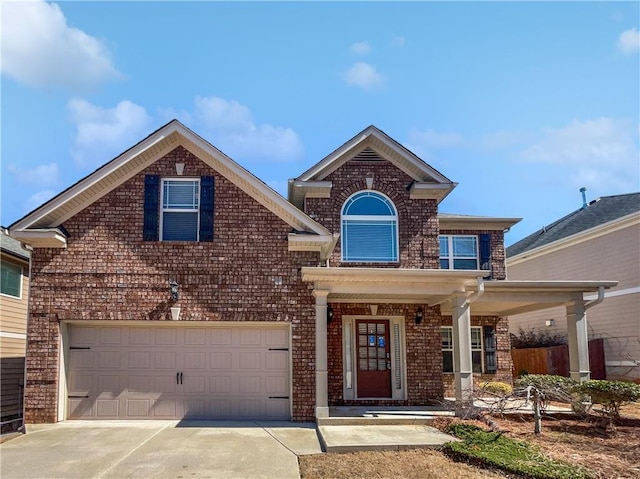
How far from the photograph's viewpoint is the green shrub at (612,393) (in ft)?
34.4

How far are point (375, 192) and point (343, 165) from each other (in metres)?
1.05

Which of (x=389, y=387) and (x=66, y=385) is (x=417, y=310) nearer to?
(x=389, y=387)

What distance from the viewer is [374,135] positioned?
13.9 m

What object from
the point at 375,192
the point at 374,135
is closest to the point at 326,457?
the point at 375,192

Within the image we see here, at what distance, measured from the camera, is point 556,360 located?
1830 centimetres

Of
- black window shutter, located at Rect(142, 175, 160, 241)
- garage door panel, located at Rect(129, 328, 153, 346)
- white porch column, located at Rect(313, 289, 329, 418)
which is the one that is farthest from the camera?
black window shutter, located at Rect(142, 175, 160, 241)

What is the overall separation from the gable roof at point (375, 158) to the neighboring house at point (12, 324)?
24.5ft

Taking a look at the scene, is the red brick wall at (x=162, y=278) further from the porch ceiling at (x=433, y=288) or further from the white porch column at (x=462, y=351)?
the white porch column at (x=462, y=351)

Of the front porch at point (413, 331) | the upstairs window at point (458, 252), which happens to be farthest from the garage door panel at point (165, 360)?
the upstairs window at point (458, 252)

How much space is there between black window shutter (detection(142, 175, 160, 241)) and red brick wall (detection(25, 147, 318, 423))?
0.13 meters

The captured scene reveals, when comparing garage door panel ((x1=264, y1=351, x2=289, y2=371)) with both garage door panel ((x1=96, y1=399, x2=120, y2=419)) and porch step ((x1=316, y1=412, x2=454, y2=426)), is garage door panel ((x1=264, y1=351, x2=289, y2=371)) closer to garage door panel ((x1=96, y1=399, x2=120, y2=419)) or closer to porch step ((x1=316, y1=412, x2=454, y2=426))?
porch step ((x1=316, y1=412, x2=454, y2=426))

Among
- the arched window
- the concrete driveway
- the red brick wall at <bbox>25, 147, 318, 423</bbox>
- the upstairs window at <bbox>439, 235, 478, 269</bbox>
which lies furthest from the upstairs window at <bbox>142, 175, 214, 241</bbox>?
the upstairs window at <bbox>439, 235, 478, 269</bbox>

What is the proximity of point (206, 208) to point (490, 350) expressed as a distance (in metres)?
9.14

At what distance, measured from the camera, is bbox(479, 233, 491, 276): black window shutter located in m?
16.3
